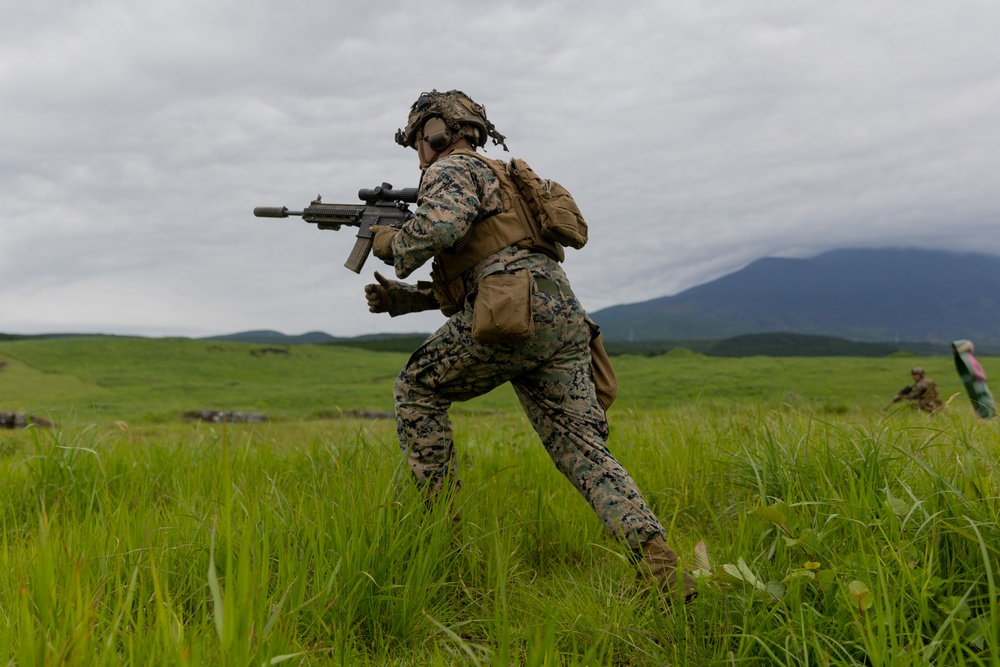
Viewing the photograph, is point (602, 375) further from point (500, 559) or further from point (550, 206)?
point (500, 559)

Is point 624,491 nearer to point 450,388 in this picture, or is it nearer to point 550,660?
point 450,388

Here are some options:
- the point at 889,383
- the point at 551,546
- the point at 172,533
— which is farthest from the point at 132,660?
the point at 889,383

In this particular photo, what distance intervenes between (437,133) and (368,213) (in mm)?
775

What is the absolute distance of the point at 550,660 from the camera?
7.52 feet

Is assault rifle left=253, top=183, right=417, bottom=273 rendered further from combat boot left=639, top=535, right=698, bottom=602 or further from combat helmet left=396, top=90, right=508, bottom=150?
combat boot left=639, top=535, right=698, bottom=602

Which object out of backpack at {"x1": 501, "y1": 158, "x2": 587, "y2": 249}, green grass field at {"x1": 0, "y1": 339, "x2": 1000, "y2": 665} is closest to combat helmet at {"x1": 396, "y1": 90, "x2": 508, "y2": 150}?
backpack at {"x1": 501, "y1": 158, "x2": 587, "y2": 249}

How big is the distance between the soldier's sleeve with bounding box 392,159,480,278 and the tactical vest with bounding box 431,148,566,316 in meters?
0.16

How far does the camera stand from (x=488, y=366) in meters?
3.86

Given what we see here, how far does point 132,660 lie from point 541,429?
2.38m

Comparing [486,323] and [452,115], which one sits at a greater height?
[452,115]

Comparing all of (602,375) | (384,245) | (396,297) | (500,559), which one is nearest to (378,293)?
(396,297)

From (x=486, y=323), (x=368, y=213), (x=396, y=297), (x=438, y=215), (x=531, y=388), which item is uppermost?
(x=368, y=213)

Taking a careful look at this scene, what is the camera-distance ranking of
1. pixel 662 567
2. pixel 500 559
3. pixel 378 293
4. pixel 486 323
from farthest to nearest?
pixel 378 293, pixel 486 323, pixel 662 567, pixel 500 559

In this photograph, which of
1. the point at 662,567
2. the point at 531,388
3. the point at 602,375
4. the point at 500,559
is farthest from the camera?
the point at 602,375
